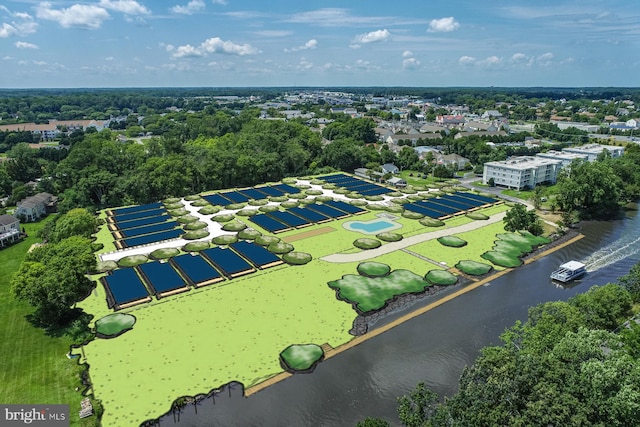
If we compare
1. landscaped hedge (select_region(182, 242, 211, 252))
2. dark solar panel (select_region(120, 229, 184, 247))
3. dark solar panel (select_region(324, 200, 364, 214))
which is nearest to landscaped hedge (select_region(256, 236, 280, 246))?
landscaped hedge (select_region(182, 242, 211, 252))

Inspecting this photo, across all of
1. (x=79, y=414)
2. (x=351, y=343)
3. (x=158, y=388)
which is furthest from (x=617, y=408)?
(x=79, y=414)

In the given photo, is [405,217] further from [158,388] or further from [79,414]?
[79,414]

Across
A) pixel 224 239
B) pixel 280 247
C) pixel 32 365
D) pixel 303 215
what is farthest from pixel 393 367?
pixel 303 215

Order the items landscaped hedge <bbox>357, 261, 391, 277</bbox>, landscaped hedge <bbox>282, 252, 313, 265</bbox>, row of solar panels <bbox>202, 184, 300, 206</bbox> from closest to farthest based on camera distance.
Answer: landscaped hedge <bbox>357, 261, 391, 277</bbox> < landscaped hedge <bbox>282, 252, 313, 265</bbox> < row of solar panels <bbox>202, 184, 300, 206</bbox>

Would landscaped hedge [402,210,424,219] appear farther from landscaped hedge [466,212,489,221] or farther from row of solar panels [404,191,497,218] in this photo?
landscaped hedge [466,212,489,221]

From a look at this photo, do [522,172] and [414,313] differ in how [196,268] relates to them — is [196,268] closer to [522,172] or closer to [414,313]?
[414,313]

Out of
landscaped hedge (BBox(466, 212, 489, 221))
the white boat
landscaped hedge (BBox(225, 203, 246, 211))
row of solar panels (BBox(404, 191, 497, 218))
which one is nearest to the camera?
the white boat

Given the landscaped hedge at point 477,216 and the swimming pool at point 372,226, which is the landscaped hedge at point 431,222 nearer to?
the swimming pool at point 372,226
